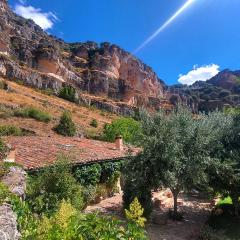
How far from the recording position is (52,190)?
13.5 meters

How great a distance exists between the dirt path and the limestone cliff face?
2472 inches

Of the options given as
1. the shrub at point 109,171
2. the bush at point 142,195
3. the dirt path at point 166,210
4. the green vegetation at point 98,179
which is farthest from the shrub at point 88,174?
the bush at point 142,195

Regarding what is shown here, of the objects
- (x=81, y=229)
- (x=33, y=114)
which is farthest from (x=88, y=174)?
(x=33, y=114)

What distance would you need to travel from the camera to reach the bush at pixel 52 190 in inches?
504

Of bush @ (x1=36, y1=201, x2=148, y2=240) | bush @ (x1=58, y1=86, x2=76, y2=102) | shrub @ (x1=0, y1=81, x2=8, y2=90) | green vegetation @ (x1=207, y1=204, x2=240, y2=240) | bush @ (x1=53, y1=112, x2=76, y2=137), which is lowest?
green vegetation @ (x1=207, y1=204, x2=240, y2=240)

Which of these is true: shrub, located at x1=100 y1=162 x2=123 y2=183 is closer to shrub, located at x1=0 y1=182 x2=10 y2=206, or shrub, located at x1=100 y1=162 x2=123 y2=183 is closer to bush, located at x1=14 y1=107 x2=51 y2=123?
shrub, located at x1=0 y1=182 x2=10 y2=206

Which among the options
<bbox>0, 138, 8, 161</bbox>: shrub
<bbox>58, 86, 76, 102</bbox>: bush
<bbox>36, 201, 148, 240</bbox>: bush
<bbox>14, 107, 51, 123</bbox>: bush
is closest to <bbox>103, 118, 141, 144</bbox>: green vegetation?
<bbox>14, 107, 51, 123</bbox>: bush

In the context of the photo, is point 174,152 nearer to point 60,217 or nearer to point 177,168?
point 177,168

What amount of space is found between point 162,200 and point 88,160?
210 inches

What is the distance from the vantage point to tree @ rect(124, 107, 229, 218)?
16.0 metres

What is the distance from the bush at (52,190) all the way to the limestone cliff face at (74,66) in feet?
218

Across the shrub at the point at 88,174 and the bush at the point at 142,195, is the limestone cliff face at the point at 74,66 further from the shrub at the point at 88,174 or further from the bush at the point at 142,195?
the bush at the point at 142,195

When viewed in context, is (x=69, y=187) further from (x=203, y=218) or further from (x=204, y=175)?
(x=203, y=218)

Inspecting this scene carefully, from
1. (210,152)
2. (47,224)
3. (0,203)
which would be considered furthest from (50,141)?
(47,224)
